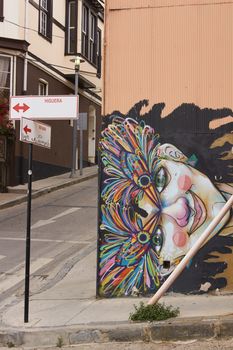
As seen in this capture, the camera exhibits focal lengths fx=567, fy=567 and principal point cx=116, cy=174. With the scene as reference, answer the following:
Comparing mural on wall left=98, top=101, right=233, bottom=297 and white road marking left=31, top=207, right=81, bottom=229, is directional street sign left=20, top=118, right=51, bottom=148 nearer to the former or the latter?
mural on wall left=98, top=101, right=233, bottom=297

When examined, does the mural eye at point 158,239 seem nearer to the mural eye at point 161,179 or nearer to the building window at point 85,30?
the mural eye at point 161,179

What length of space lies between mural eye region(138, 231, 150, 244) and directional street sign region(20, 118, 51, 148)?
1675 mm

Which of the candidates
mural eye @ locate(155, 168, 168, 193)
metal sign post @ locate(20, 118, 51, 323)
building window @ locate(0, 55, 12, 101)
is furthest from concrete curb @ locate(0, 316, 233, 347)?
building window @ locate(0, 55, 12, 101)

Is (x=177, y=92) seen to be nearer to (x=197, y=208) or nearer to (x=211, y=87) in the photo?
(x=211, y=87)

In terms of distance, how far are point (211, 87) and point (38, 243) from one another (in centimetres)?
584

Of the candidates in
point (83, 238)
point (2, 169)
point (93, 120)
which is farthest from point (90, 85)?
point (83, 238)

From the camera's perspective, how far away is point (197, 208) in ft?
23.7

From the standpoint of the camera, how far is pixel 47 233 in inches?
503

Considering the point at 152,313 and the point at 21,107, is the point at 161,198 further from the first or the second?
the point at 21,107

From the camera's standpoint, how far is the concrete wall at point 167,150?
Answer: 720 centimetres

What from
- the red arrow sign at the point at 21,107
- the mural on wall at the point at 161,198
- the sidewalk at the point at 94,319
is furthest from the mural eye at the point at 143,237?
the red arrow sign at the point at 21,107

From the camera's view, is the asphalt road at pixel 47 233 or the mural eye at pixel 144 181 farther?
the asphalt road at pixel 47 233

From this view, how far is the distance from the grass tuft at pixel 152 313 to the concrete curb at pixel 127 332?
103mm

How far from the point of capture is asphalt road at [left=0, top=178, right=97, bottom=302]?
9.66 metres
